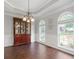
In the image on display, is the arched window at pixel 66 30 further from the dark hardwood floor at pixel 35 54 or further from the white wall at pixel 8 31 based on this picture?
the white wall at pixel 8 31

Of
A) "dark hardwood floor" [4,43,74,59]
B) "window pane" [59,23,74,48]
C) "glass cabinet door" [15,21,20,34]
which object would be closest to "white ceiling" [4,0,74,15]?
"window pane" [59,23,74,48]

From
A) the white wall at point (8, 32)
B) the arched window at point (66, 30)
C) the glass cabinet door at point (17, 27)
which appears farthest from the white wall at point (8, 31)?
the arched window at point (66, 30)

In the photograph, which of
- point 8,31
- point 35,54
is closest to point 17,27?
point 8,31

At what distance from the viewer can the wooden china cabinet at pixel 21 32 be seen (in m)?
7.22

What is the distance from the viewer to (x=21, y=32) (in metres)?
7.76

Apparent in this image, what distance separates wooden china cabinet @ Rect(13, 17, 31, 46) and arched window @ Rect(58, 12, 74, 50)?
3.98 meters

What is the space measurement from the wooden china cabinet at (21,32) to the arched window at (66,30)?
398cm

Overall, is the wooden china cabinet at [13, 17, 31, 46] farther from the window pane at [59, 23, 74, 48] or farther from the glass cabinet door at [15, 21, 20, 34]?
the window pane at [59, 23, 74, 48]

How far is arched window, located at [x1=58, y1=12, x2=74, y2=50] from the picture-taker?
4.59 metres

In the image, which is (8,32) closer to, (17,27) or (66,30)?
(17,27)

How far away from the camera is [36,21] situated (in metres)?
9.19
